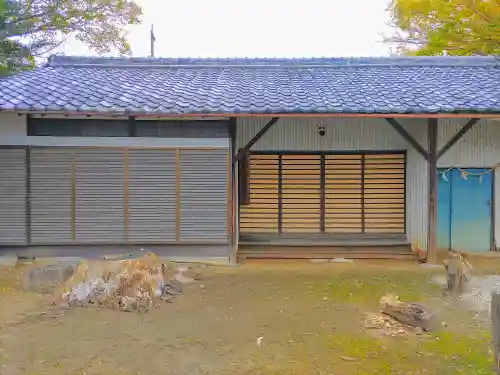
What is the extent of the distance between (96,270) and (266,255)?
14.0 feet

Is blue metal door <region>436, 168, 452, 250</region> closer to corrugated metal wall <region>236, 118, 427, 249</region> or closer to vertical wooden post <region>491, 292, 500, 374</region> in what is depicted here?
corrugated metal wall <region>236, 118, 427, 249</region>

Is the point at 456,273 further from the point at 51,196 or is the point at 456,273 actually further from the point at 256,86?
the point at 51,196

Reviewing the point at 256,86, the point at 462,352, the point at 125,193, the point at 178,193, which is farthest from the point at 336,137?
the point at 462,352

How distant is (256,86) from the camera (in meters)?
10.2

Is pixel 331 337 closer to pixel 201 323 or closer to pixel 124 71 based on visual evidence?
pixel 201 323

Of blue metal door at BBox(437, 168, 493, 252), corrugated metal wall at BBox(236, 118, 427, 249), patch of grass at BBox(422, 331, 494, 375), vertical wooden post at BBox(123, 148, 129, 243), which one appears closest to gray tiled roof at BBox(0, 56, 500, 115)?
corrugated metal wall at BBox(236, 118, 427, 249)

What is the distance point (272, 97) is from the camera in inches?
364

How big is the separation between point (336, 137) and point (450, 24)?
8038 mm

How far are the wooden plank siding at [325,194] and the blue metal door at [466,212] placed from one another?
0.90 m

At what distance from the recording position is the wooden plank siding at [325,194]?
435 inches


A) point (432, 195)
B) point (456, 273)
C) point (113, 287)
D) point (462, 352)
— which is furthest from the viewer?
point (432, 195)

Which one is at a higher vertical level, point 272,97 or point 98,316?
point 272,97

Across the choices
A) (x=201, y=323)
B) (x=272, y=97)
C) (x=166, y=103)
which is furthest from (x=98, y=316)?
(x=272, y=97)

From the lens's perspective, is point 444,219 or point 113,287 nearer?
point 113,287
